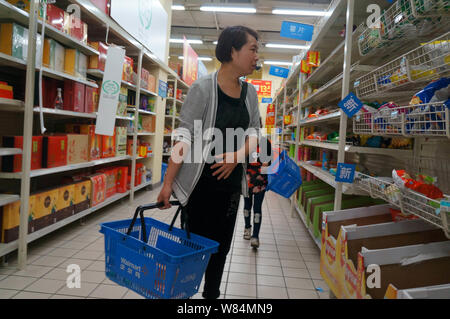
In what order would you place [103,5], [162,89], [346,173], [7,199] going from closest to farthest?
[346,173]
[7,199]
[103,5]
[162,89]

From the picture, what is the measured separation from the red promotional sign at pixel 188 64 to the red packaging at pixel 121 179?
13.8 feet

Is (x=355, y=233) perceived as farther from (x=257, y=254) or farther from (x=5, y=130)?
(x=5, y=130)

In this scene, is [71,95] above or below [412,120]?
above

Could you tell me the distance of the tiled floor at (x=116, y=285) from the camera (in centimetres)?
227

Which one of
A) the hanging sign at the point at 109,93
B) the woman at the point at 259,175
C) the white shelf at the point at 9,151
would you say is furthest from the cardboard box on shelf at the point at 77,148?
the woman at the point at 259,175

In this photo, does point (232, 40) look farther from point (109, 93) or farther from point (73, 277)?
point (109, 93)

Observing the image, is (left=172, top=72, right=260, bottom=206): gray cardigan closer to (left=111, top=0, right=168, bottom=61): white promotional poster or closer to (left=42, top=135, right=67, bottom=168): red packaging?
(left=42, top=135, right=67, bottom=168): red packaging

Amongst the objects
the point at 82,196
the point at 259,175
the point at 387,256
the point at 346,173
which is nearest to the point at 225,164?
the point at 387,256

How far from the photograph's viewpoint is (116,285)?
238 centimetres

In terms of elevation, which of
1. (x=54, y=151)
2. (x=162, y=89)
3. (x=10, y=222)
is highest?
(x=162, y=89)

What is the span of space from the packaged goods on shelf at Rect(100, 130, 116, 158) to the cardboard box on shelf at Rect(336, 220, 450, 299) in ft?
11.0

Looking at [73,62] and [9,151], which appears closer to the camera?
[9,151]

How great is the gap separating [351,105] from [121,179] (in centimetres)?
381

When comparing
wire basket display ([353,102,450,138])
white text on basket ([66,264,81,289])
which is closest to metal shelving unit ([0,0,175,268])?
white text on basket ([66,264,81,289])
